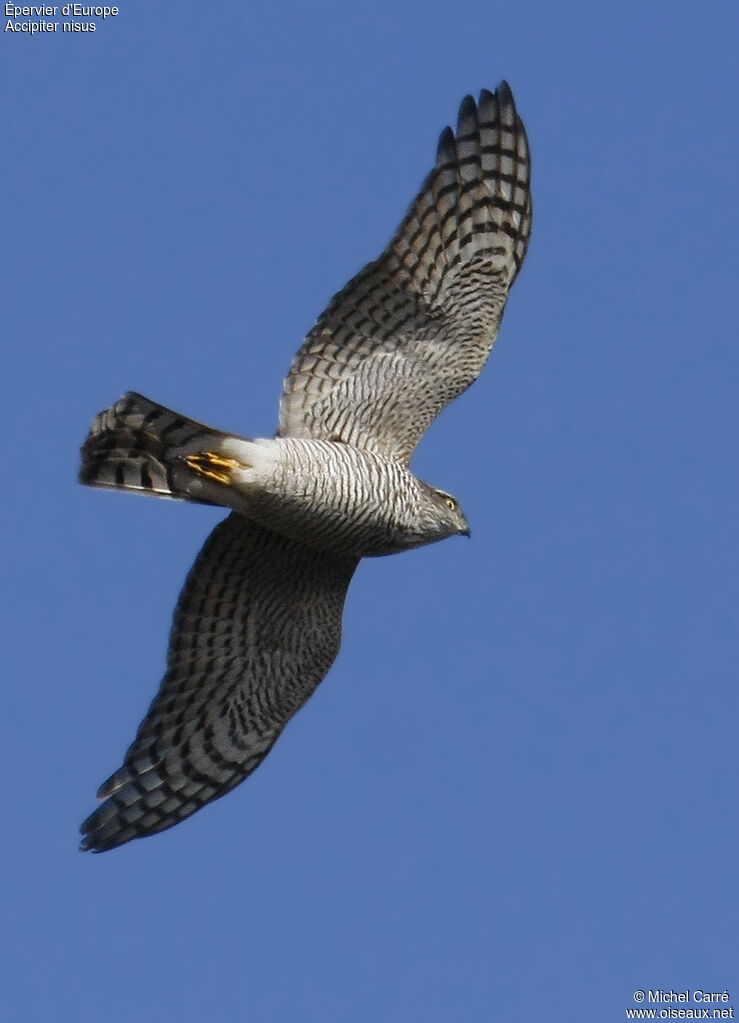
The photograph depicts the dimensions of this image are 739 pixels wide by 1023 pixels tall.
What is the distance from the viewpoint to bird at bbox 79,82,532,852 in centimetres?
1301

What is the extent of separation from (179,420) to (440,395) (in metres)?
1.96

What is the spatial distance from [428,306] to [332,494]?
1.49 m

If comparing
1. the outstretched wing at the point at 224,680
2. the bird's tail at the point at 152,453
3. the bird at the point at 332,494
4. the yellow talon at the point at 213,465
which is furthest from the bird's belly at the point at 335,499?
the outstretched wing at the point at 224,680

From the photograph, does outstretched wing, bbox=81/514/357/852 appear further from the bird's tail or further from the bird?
the bird's tail

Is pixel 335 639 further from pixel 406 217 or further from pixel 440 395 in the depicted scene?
pixel 406 217

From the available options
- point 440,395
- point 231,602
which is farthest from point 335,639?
point 440,395

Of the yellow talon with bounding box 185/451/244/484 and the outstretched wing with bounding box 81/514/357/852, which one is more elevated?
the yellow talon with bounding box 185/451/244/484

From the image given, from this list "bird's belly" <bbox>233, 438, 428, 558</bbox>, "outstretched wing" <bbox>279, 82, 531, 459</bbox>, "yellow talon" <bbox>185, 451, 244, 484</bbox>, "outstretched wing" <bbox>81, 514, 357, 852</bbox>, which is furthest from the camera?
"outstretched wing" <bbox>81, 514, 357, 852</bbox>

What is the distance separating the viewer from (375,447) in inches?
526

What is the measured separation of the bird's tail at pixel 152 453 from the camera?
40.1 feet

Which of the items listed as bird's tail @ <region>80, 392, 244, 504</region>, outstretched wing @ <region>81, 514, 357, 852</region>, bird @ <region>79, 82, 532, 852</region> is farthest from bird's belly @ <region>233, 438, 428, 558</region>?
outstretched wing @ <region>81, 514, 357, 852</region>

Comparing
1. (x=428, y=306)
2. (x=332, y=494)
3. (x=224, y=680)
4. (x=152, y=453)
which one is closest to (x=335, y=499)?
(x=332, y=494)

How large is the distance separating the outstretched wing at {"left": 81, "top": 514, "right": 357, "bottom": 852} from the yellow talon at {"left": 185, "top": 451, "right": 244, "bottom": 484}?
47.9 inches

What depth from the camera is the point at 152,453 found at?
12.4 meters
